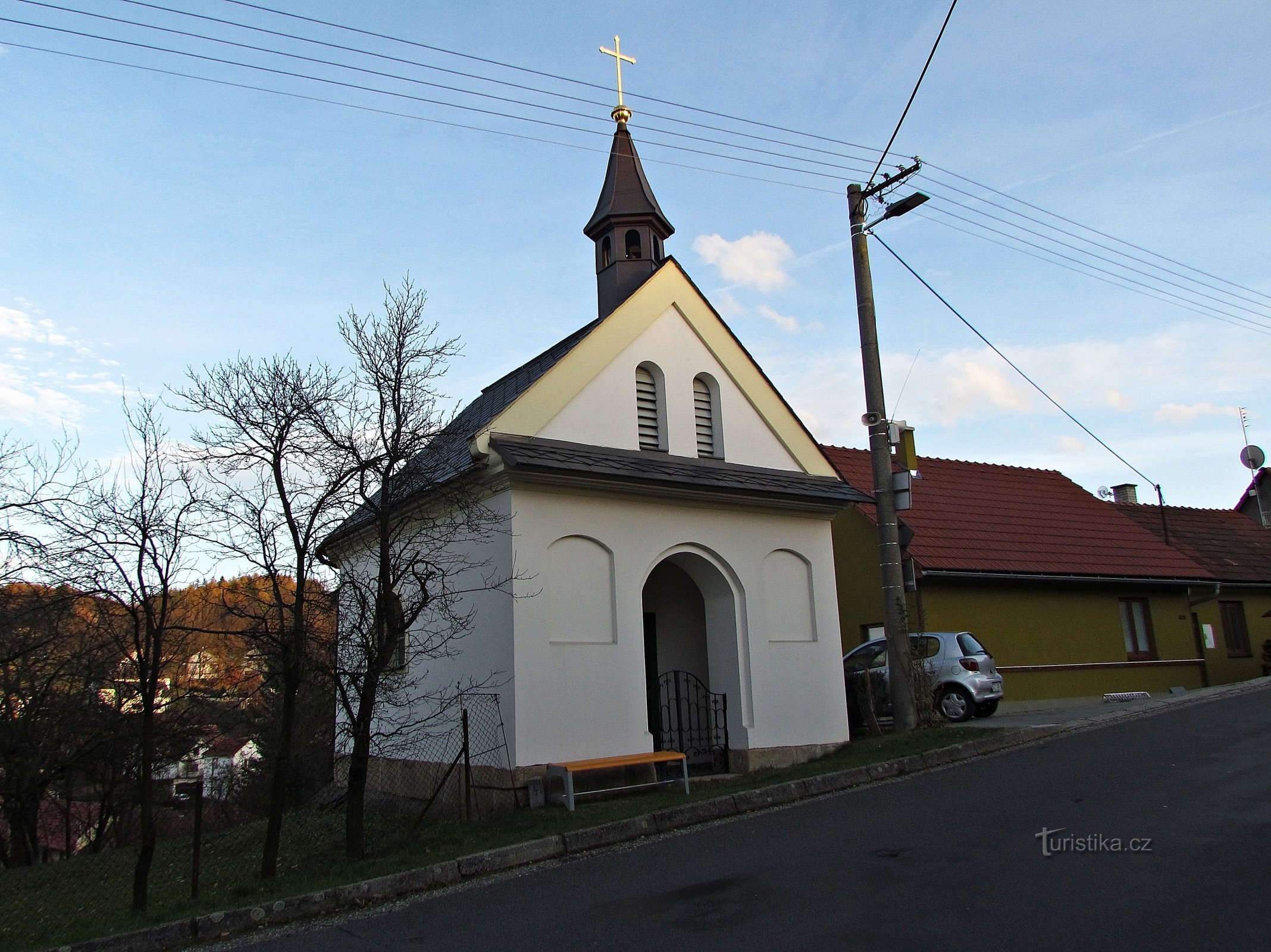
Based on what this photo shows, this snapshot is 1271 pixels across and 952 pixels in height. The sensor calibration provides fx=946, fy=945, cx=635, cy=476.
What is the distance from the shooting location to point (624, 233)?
52.7ft

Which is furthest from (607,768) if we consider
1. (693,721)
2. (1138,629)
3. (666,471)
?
(1138,629)

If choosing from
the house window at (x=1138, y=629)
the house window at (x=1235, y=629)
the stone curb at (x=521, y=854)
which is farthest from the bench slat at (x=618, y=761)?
the house window at (x=1235, y=629)

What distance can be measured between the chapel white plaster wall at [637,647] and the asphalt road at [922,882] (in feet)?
10.2

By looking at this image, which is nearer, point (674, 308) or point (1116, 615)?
point (674, 308)

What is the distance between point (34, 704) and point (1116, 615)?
21.1 metres

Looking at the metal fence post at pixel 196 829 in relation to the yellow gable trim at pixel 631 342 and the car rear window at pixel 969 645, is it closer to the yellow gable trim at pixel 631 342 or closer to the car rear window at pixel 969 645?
the yellow gable trim at pixel 631 342

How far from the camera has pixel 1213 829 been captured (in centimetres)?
686

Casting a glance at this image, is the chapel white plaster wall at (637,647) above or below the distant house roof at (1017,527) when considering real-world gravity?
below

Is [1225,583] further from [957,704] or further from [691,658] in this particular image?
[691,658]

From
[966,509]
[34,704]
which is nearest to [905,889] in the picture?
[34,704]

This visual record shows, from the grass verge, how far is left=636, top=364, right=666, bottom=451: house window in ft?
16.0

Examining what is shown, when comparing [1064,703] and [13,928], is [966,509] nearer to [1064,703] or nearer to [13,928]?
[1064,703]

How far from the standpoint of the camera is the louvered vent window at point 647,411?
13.9 m

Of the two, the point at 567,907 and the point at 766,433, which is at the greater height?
the point at 766,433
